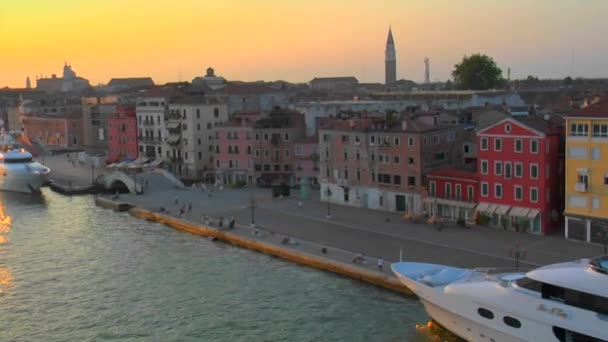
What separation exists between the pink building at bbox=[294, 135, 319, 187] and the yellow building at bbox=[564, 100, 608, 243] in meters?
16.6

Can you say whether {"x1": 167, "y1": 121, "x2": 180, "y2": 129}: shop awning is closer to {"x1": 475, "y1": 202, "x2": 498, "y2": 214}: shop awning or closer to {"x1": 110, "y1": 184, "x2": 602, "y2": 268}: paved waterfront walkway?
{"x1": 110, "y1": 184, "x2": 602, "y2": 268}: paved waterfront walkway

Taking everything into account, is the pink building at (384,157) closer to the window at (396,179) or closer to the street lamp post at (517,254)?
the window at (396,179)

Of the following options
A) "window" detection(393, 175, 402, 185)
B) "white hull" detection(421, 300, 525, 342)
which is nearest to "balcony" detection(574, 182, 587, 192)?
"window" detection(393, 175, 402, 185)

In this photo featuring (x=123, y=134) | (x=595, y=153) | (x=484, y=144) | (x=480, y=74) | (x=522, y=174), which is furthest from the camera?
(x=480, y=74)

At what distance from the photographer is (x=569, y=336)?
47.5ft

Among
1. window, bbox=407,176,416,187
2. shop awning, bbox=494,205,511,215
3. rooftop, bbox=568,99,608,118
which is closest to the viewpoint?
rooftop, bbox=568,99,608,118

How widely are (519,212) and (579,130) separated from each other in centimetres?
360

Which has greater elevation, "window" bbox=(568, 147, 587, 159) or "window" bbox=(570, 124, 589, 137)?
"window" bbox=(570, 124, 589, 137)

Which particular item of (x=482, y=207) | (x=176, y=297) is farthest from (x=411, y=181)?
(x=176, y=297)

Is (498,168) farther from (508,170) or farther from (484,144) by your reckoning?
(484,144)

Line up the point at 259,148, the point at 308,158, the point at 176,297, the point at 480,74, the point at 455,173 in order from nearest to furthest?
the point at 176,297, the point at 455,173, the point at 308,158, the point at 259,148, the point at 480,74

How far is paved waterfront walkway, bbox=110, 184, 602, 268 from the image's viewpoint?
74.6 feet

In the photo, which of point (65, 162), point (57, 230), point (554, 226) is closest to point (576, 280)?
point (554, 226)

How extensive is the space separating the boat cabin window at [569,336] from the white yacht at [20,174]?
37155mm
